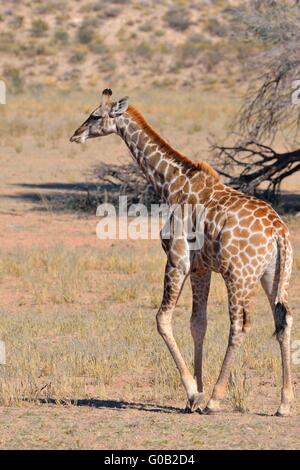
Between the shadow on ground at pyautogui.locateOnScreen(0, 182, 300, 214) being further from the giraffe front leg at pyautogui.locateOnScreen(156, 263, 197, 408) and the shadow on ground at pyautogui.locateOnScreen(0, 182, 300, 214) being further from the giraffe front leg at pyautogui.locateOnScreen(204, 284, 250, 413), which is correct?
the giraffe front leg at pyautogui.locateOnScreen(204, 284, 250, 413)

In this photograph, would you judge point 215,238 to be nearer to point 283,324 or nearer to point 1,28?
point 283,324

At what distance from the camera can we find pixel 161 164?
335 inches

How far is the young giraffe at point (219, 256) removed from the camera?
7605 mm

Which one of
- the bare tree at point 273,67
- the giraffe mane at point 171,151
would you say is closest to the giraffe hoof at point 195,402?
the giraffe mane at point 171,151

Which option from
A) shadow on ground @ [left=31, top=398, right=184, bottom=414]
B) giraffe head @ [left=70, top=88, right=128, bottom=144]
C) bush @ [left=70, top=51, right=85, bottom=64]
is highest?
bush @ [left=70, top=51, right=85, bottom=64]

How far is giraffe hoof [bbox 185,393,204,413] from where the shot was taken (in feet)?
25.5

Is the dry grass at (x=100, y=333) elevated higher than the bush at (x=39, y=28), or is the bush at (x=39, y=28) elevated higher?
the bush at (x=39, y=28)

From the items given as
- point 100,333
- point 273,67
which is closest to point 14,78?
point 273,67

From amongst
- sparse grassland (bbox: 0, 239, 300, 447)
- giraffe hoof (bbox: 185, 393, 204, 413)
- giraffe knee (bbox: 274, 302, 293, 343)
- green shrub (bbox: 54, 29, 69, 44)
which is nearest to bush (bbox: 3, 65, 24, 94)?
green shrub (bbox: 54, 29, 69, 44)

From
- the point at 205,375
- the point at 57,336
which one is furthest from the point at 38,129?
the point at 205,375

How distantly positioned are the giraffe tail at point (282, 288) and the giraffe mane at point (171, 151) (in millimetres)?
881

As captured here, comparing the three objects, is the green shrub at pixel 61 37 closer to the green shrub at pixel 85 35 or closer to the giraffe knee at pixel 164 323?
the green shrub at pixel 85 35

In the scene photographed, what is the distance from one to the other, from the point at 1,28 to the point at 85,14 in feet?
17.8

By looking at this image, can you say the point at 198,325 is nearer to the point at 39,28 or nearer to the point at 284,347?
the point at 284,347
